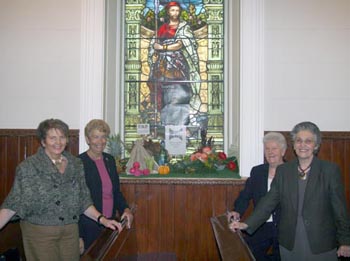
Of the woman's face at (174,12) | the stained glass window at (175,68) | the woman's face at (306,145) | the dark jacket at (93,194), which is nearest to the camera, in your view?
the woman's face at (306,145)

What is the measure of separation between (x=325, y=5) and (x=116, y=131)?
2.98m

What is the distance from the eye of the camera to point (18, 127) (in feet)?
15.6

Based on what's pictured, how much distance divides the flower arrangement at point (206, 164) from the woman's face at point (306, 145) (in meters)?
1.97

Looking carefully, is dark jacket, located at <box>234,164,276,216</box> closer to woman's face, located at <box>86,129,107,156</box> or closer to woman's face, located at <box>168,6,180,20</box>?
woman's face, located at <box>86,129,107,156</box>

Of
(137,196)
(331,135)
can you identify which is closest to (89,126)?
(137,196)

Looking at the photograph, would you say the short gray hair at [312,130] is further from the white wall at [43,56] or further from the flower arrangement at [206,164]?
the white wall at [43,56]

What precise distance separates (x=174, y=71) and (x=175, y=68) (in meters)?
0.04

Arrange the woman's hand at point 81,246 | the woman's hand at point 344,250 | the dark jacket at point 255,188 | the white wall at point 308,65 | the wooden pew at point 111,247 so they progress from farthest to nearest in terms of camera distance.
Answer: the white wall at point 308,65 → the dark jacket at point 255,188 → the woman's hand at point 81,246 → the woman's hand at point 344,250 → the wooden pew at point 111,247

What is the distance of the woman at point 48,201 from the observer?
2.56 m

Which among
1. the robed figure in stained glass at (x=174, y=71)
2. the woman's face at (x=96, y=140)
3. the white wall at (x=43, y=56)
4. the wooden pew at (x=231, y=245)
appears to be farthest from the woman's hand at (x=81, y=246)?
the robed figure in stained glass at (x=174, y=71)

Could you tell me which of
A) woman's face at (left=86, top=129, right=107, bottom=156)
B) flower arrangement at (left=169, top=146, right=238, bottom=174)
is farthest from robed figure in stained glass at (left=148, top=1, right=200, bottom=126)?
woman's face at (left=86, top=129, right=107, bottom=156)

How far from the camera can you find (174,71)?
561cm

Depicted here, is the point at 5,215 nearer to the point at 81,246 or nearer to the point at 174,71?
the point at 81,246

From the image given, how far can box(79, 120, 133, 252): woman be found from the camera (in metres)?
3.27
